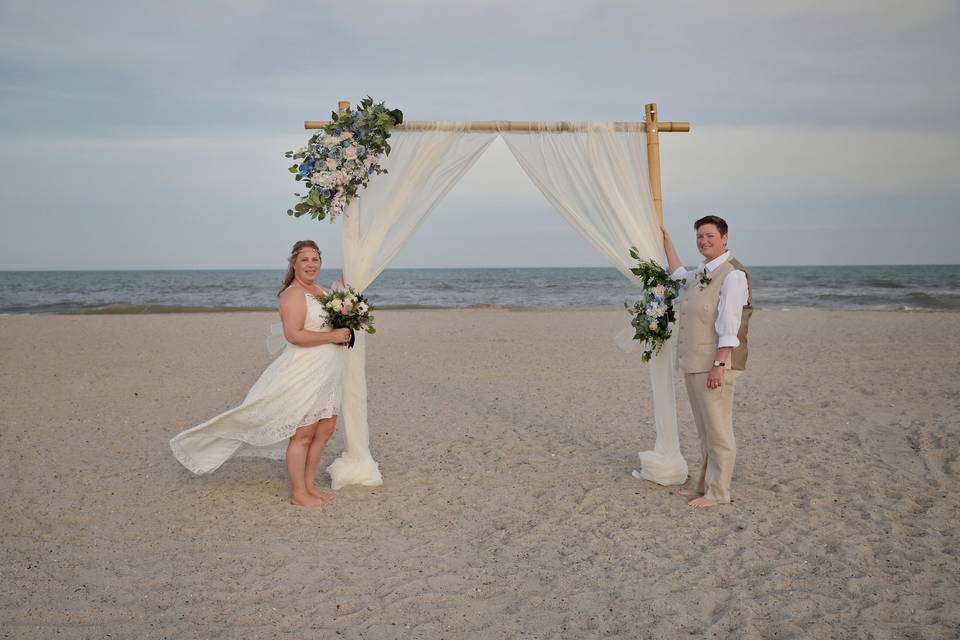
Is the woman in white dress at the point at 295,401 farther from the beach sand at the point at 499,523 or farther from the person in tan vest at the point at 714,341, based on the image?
the person in tan vest at the point at 714,341

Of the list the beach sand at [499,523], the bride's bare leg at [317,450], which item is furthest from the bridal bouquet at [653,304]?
the bride's bare leg at [317,450]

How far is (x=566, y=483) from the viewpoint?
530 cm

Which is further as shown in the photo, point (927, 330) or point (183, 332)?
point (183, 332)

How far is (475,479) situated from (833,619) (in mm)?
2751

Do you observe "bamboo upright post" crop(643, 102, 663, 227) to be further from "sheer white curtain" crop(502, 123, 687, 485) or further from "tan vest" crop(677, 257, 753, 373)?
"tan vest" crop(677, 257, 753, 373)

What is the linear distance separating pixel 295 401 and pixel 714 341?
2711 mm

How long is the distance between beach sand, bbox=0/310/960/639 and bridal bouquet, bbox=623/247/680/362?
1.12m

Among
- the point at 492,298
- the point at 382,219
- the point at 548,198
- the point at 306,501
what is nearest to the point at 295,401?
the point at 306,501

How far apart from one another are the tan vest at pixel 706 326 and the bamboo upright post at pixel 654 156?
0.89 m

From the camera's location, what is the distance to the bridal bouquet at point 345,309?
4.68 metres

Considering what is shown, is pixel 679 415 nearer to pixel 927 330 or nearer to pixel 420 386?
pixel 420 386

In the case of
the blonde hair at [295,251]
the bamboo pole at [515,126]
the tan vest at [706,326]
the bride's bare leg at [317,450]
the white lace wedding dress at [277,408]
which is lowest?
the bride's bare leg at [317,450]

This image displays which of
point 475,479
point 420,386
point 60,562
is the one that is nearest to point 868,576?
point 475,479

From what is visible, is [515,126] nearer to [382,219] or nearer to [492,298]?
[382,219]
